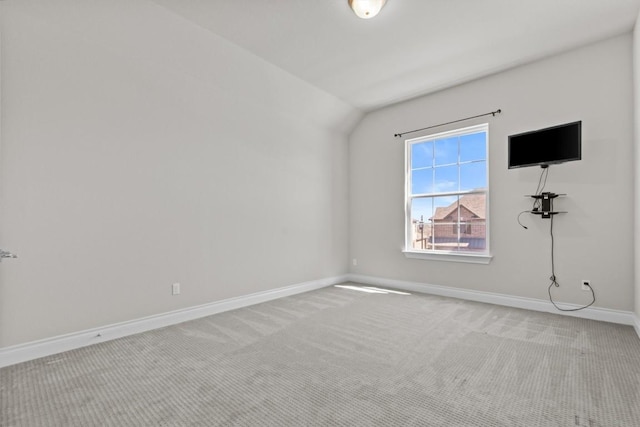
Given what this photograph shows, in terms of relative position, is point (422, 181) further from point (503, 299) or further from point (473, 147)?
point (503, 299)

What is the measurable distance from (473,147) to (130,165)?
4097 millimetres

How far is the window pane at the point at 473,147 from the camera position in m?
4.07

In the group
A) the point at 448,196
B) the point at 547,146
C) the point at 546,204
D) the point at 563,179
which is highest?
the point at 547,146

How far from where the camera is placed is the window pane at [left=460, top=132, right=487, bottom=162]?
4.07m

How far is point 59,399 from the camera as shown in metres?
1.80

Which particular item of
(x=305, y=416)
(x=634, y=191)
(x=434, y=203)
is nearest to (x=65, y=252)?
(x=305, y=416)

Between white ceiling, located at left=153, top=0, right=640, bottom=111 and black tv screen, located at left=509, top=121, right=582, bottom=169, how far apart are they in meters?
0.92

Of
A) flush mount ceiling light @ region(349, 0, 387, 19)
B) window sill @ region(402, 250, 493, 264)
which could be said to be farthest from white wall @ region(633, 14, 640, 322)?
flush mount ceiling light @ region(349, 0, 387, 19)

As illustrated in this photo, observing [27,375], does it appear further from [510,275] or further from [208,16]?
[510,275]

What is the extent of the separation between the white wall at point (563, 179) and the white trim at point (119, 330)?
2.37 meters

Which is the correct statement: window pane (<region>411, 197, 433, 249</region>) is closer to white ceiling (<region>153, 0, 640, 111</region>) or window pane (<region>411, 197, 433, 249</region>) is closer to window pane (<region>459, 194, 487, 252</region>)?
window pane (<region>459, 194, 487, 252</region>)

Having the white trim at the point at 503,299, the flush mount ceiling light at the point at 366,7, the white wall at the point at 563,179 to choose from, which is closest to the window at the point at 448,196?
the white wall at the point at 563,179

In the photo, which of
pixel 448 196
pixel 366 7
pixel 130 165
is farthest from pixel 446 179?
pixel 130 165

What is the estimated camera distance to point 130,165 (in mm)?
2889
